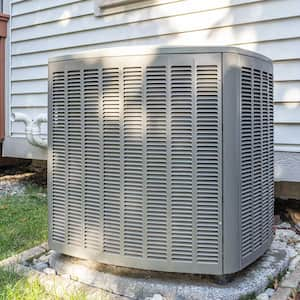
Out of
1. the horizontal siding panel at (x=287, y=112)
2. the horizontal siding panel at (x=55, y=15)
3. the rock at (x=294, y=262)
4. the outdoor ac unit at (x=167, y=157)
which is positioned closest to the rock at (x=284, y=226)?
the rock at (x=294, y=262)

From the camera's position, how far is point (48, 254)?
112 inches

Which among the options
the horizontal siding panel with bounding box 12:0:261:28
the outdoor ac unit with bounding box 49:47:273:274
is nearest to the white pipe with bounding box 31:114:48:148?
the horizontal siding panel with bounding box 12:0:261:28

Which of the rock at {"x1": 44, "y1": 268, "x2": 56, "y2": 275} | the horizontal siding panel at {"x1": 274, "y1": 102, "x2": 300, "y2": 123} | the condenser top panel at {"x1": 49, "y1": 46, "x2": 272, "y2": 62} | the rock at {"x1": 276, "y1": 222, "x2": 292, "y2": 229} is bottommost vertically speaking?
the rock at {"x1": 44, "y1": 268, "x2": 56, "y2": 275}

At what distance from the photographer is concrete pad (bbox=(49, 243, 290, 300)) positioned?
2178 mm

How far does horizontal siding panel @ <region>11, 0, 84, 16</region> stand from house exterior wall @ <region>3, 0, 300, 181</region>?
0.01 m

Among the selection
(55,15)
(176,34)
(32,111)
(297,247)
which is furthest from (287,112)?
(32,111)

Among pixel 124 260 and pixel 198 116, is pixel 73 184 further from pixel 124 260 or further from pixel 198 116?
pixel 198 116

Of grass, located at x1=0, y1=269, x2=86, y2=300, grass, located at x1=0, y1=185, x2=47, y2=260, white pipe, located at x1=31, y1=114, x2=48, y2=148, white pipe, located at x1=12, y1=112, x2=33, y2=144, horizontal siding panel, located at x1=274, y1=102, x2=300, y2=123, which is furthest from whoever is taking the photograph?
white pipe, located at x1=12, y1=112, x2=33, y2=144

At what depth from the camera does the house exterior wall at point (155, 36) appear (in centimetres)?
359

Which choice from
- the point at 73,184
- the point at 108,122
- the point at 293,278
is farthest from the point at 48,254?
the point at 293,278

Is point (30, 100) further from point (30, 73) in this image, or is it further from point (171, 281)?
point (171, 281)

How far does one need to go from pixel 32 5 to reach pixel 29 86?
1.00 metres

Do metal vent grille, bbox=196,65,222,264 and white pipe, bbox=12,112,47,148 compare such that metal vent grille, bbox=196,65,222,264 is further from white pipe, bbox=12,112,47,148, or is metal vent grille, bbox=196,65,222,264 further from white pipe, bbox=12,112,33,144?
white pipe, bbox=12,112,33,144

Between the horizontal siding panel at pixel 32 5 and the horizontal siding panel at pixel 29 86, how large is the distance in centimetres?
88
